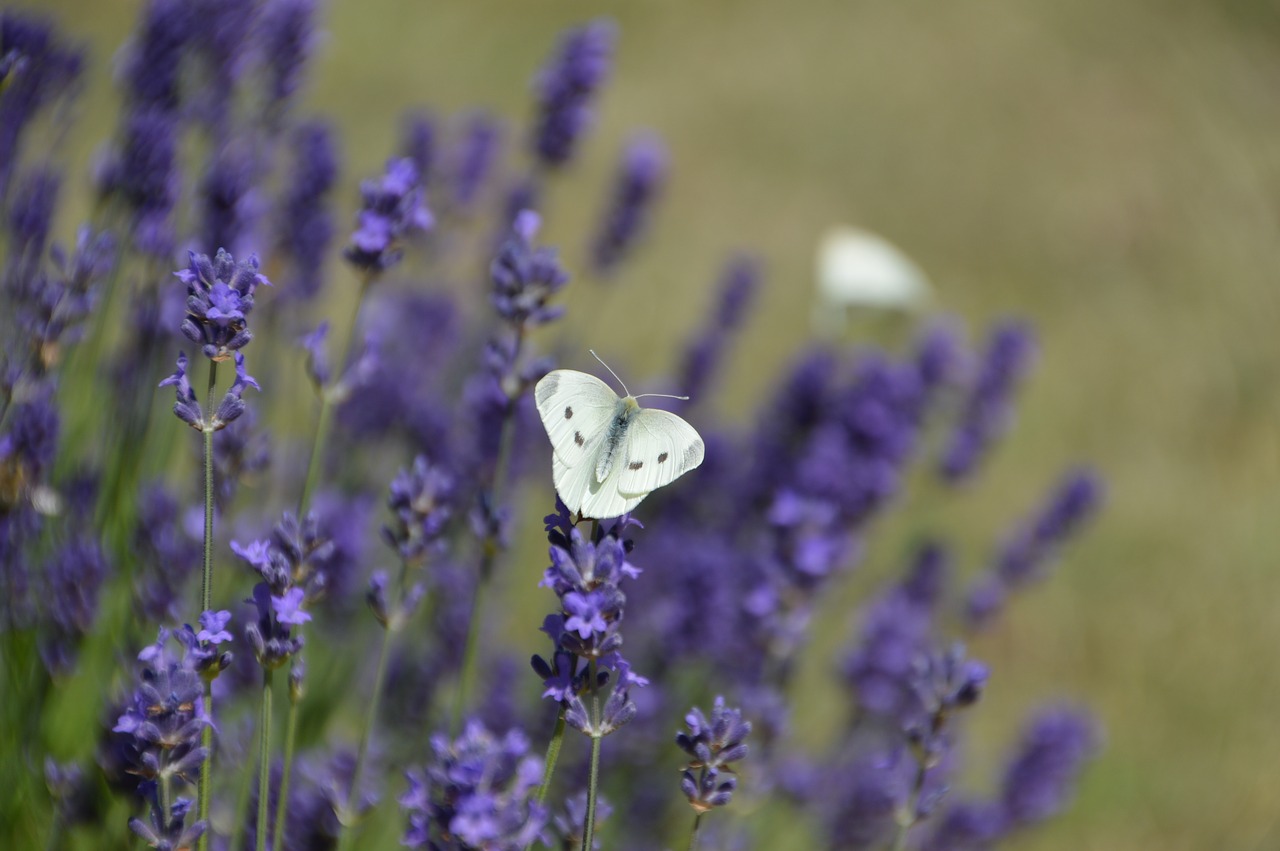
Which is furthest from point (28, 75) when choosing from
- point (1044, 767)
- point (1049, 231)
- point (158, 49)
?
point (1049, 231)

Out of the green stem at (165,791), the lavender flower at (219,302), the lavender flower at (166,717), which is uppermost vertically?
the lavender flower at (219,302)

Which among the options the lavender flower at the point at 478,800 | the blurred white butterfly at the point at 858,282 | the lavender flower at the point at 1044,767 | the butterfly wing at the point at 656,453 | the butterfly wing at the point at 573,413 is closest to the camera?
the lavender flower at the point at 478,800

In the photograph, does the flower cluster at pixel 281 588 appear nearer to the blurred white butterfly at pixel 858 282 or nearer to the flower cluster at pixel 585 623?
the flower cluster at pixel 585 623

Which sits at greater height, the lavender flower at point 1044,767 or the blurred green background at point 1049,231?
the blurred green background at point 1049,231

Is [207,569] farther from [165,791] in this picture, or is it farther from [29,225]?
[29,225]

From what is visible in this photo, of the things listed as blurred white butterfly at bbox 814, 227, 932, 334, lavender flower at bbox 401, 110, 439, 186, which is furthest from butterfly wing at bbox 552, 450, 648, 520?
blurred white butterfly at bbox 814, 227, 932, 334

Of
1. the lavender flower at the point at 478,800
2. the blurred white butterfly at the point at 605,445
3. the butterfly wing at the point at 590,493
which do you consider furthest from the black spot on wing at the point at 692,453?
the lavender flower at the point at 478,800

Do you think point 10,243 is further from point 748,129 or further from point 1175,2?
point 1175,2
